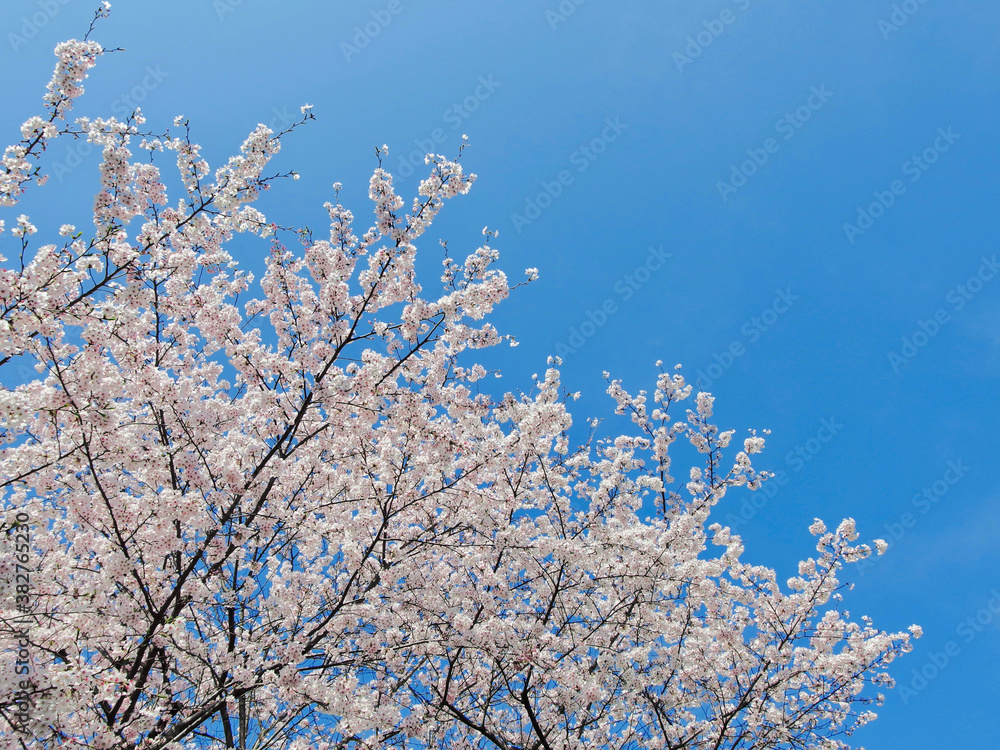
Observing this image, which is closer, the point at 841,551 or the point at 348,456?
the point at 348,456

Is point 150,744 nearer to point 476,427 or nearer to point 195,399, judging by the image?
point 195,399

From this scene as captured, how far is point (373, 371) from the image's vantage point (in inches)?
255

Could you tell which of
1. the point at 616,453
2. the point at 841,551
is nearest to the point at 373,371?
the point at 616,453

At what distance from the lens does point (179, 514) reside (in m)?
5.22

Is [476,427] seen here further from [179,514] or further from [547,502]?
[179,514]

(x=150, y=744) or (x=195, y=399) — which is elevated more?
(x=195, y=399)

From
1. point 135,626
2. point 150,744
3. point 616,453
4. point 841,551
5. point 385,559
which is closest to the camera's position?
point 150,744

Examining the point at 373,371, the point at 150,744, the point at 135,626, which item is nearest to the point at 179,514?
the point at 135,626

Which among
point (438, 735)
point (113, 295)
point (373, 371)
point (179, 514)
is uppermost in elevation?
point (373, 371)

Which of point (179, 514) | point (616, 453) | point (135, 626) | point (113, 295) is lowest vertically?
point (135, 626)

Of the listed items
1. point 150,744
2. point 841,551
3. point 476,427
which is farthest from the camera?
point 841,551

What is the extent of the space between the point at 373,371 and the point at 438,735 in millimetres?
4577

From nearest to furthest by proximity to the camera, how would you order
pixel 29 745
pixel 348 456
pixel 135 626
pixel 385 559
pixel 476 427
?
pixel 29 745 < pixel 135 626 < pixel 385 559 < pixel 348 456 < pixel 476 427

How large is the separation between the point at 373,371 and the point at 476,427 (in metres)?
1.90
